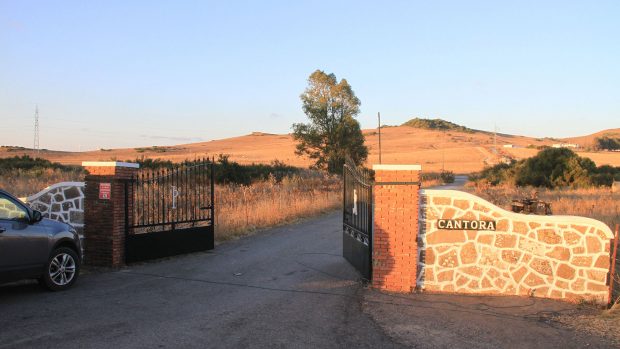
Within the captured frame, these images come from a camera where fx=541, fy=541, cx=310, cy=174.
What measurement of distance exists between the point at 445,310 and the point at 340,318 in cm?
179

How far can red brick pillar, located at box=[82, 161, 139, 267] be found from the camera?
37.7ft

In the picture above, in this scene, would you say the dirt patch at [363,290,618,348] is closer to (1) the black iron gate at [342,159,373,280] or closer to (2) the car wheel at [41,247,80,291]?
(1) the black iron gate at [342,159,373,280]

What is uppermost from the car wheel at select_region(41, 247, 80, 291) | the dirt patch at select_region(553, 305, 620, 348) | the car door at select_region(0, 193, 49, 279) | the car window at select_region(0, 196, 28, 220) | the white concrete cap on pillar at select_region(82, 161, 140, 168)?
the white concrete cap on pillar at select_region(82, 161, 140, 168)

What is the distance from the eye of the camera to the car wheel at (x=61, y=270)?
9.02 metres

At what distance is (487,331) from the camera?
7.32 metres

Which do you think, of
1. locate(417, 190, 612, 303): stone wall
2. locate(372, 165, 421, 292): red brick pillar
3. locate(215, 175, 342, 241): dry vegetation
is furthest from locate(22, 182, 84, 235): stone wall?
locate(417, 190, 612, 303): stone wall

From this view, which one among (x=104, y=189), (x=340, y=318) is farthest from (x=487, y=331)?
(x=104, y=189)

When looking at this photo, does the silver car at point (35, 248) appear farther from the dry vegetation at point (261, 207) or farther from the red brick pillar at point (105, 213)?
the dry vegetation at point (261, 207)

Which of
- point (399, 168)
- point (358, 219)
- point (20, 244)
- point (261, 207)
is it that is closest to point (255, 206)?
point (261, 207)

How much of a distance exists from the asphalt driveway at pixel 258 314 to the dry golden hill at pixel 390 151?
63.8m

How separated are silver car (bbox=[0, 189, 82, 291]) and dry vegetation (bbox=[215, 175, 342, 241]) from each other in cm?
639

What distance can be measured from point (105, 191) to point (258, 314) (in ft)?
17.7

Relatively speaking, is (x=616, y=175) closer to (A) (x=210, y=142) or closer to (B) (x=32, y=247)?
(B) (x=32, y=247)

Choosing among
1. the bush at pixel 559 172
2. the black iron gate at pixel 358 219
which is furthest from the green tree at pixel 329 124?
the black iron gate at pixel 358 219
